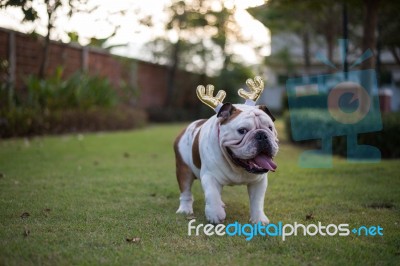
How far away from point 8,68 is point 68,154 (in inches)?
172

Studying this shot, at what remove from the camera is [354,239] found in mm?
3352

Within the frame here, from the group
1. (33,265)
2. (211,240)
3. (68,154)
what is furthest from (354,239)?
(68,154)

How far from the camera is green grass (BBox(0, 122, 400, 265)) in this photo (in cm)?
295

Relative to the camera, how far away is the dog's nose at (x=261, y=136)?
3.40 metres

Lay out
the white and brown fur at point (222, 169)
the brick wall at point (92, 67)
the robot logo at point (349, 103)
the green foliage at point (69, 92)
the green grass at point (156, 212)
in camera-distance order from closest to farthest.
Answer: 1. the green grass at point (156, 212)
2. the white and brown fur at point (222, 169)
3. the robot logo at point (349, 103)
4. the green foliage at point (69, 92)
5. the brick wall at point (92, 67)

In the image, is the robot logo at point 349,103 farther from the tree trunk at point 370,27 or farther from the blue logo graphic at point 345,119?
the tree trunk at point 370,27

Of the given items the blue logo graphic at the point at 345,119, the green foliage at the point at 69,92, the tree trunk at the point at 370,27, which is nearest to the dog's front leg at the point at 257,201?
the blue logo graphic at the point at 345,119

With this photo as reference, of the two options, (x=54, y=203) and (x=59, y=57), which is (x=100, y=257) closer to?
(x=54, y=203)

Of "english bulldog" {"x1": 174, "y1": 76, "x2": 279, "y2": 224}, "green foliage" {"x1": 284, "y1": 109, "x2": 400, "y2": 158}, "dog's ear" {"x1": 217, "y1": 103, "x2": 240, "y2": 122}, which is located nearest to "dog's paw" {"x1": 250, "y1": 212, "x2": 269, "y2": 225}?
"english bulldog" {"x1": 174, "y1": 76, "x2": 279, "y2": 224}

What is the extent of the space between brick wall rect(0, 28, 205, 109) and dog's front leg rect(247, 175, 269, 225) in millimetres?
5248

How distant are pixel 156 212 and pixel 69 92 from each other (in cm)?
881

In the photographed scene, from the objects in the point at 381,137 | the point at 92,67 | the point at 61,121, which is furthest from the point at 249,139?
the point at 92,67

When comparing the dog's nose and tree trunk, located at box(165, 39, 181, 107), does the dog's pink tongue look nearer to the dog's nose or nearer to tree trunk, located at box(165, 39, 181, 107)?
the dog's nose

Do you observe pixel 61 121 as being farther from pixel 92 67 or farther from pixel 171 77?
pixel 171 77
